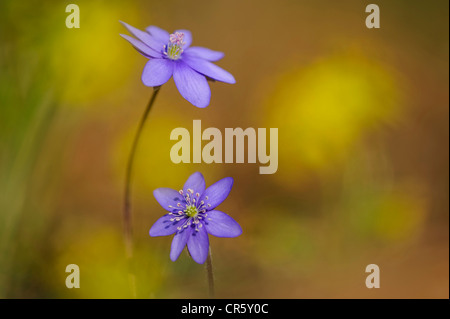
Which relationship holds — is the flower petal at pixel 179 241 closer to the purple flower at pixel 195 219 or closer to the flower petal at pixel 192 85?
the purple flower at pixel 195 219

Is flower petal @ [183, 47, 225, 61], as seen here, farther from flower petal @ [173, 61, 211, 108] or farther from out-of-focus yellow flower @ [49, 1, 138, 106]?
out-of-focus yellow flower @ [49, 1, 138, 106]

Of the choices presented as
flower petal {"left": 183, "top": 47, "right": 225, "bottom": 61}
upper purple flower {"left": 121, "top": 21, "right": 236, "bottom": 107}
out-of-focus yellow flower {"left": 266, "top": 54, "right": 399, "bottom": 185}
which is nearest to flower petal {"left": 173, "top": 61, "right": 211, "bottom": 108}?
upper purple flower {"left": 121, "top": 21, "right": 236, "bottom": 107}

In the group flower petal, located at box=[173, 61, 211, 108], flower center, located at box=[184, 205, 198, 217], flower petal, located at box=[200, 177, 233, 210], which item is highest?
flower petal, located at box=[173, 61, 211, 108]

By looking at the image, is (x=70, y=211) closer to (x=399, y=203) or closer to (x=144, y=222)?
(x=144, y=222)

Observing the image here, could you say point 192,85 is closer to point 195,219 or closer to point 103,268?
point 195,219

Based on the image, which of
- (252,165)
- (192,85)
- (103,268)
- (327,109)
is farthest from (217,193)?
(327,109)

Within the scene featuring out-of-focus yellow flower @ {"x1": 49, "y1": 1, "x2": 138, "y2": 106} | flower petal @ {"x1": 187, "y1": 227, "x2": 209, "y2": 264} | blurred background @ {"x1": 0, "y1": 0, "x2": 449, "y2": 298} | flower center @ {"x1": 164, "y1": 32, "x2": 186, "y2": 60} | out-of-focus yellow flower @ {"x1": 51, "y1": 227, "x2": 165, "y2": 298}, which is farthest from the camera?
out-of-focus yellow flower @ {"x1": 49, "y1": 1, "x2": 138, "y2": 106}

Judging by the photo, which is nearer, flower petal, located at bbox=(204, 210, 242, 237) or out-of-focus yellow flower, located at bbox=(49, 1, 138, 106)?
flower petal, located at bbox=(204, 210, 242, 237)
